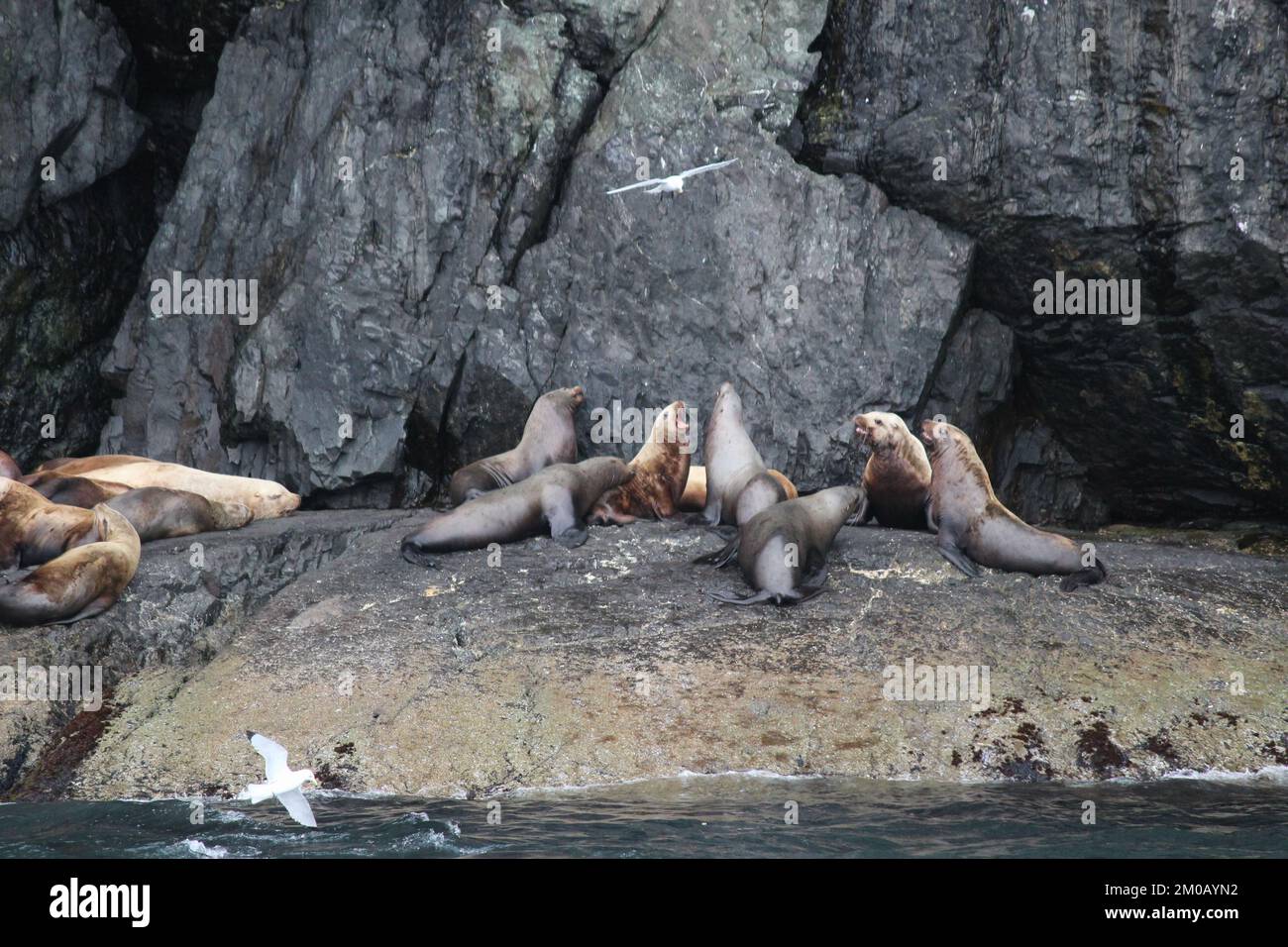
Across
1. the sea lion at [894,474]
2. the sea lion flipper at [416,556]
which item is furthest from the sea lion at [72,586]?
the sea lion at [894,474]

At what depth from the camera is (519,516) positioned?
A: 374 inches

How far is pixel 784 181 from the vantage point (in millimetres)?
11641

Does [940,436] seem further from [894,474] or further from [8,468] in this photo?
[8,468]

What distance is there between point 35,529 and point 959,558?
243 inches

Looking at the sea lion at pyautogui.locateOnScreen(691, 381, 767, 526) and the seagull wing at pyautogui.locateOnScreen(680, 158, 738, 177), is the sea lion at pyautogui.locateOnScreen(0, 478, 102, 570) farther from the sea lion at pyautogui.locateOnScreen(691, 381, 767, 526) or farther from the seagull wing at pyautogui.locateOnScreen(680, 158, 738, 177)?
the seagull wing at pyautogui.locateOnScreen(680, 158, 738, 177)

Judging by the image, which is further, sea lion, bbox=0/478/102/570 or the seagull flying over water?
sea lion, bbox=0/478/102/570

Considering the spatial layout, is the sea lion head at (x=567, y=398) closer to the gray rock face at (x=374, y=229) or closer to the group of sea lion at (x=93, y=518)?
the gray rock face at (x=374, y=229)

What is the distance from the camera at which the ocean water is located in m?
5.55

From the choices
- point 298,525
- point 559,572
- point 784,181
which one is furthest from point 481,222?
point 559,572

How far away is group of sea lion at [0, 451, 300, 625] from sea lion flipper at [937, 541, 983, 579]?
17.0 feet

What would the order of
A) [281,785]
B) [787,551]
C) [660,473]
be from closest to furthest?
[281,785]
[787,551]
[660,473]

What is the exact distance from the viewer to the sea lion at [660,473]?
35.1ft

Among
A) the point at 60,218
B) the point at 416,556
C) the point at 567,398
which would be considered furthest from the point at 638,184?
the point at 60,218

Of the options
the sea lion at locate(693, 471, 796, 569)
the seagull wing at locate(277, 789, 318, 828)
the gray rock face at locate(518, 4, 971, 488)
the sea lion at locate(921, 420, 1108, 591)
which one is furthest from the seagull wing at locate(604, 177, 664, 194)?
the seagull wing at locate(277, 789, 318, 828)
